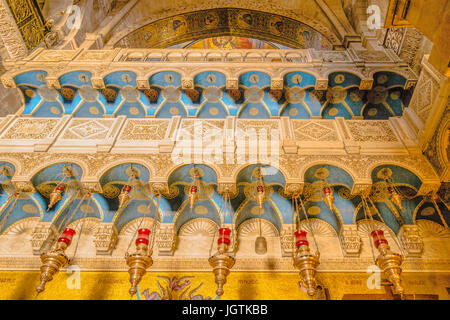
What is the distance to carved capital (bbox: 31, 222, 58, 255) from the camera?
211 inches

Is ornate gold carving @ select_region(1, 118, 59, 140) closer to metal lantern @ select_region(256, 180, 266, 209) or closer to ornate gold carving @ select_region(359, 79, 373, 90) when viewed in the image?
metal lantern @ select_region(256, 180, 266, 209)

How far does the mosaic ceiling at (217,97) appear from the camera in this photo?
8062mm

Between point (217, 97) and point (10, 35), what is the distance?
6.13 meters

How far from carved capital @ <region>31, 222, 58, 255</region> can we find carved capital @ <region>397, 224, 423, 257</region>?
6565 mm

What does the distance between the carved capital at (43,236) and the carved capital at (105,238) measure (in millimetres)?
808

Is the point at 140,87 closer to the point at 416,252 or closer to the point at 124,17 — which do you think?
the point at 124,17

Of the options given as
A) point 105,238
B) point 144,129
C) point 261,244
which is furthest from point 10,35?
point 261,244

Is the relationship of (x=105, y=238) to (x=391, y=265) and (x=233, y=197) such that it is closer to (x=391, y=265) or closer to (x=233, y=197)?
(x=233, y=197)

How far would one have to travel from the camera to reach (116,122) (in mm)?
6484

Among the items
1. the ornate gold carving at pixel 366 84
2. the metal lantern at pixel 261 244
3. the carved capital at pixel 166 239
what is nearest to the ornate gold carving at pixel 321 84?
the ornate gold carving at pixel 366 84

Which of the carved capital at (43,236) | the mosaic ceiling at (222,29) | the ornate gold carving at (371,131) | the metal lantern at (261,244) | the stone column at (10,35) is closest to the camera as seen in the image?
the metal lantern at (261,244)

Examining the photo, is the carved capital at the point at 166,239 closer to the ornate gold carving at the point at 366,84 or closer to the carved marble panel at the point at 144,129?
the carved marble panel at the point at 144,129

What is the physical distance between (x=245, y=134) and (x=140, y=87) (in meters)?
3.48

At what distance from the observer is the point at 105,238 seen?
5.50 meters
